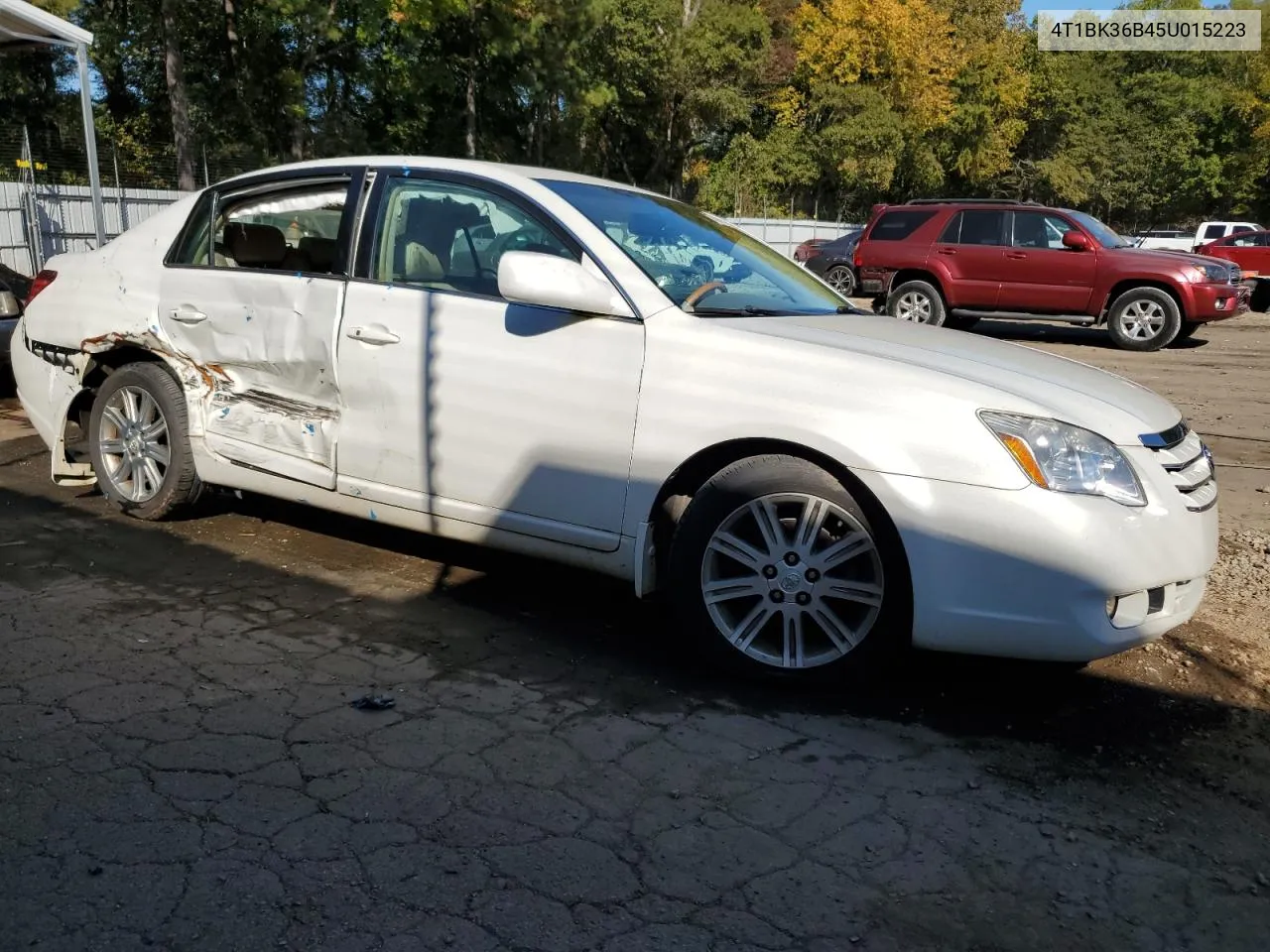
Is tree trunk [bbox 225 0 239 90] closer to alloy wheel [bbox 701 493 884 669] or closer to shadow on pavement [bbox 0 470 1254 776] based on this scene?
shadow on pavement [bbox 0 470 1254 776]

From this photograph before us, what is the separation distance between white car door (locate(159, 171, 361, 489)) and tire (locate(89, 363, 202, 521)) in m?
A: 0.20

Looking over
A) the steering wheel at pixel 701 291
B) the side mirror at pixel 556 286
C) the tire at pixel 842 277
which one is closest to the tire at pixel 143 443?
the side mirror at pixel 556 286

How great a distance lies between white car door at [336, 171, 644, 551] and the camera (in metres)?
3.73

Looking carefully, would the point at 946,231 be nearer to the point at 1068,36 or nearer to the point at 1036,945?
the point at 1036,945

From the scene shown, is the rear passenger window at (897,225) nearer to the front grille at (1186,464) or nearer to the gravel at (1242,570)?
the gravel at (1242,570)

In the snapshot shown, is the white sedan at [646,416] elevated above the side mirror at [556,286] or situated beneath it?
situated beneath

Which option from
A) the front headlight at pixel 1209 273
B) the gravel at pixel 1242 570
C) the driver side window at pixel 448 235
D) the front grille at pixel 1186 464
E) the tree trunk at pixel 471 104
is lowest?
the gravel at pixel 1242 570

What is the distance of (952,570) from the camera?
3.20 metres

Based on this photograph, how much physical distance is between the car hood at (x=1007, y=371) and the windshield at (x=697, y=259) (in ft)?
0.66

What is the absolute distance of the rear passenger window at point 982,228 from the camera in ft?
47.6

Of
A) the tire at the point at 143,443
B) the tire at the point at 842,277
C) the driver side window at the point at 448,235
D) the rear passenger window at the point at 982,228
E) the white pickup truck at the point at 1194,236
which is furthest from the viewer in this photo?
the white pickup truck at the point at 1194,236

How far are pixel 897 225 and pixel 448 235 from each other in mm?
12191

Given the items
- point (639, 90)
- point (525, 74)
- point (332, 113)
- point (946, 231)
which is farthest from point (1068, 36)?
point (946, 231)

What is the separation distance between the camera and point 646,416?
3627 millimetres
